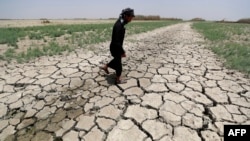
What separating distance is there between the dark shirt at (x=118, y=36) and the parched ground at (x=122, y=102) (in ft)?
2.34

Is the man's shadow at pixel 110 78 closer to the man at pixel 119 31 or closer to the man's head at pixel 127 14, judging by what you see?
the man at pixel 119 31

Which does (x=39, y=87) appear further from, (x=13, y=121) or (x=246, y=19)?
(x=246, y=19)

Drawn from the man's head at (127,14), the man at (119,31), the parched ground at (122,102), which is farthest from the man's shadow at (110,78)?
the man's head at (127,14)

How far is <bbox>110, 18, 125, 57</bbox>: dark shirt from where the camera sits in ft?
12.1

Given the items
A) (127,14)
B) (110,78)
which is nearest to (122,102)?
(110,78)

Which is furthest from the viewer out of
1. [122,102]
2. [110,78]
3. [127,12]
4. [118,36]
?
[110,78]

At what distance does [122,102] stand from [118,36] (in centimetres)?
118

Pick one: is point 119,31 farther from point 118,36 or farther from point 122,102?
point 122,102

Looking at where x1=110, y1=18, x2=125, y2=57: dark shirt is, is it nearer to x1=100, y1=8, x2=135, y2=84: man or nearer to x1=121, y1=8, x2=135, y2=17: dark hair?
x1=100, y1=8, x2=135, y2=84: man

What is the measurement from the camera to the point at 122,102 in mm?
3523

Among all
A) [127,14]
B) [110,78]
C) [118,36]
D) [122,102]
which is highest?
[127,14]

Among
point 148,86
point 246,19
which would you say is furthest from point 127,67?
point 246,19

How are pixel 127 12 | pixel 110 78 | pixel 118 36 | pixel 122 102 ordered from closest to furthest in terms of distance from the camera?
pixel 122 102, pixel 127 12, pixel 118 36, pixel 110 78

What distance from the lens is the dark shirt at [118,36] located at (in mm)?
3701
